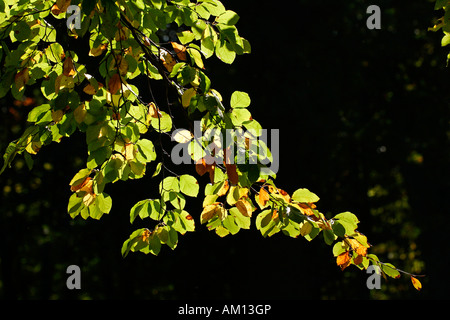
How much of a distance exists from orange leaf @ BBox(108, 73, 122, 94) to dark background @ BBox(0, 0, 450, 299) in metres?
4.08

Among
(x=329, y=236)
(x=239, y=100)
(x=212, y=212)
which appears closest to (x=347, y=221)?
(x=329, y=236)

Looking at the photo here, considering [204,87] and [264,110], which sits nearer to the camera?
[204,87]

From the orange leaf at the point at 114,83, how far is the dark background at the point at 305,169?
4.08 m

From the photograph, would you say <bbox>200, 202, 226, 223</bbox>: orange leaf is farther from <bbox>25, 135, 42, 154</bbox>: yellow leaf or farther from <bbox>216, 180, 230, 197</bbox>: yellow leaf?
<bbox>25, 135, 42, 154</bbox>: yellow leaf

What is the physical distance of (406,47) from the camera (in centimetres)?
659

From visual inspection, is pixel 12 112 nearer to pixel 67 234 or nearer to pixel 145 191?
pixel 67 234

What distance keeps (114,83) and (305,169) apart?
4718 millimetres

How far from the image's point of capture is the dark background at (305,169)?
6102 millimetres

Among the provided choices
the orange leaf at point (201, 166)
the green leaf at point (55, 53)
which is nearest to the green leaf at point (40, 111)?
the green leaf at point (55, 53)

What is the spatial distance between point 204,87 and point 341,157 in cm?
552

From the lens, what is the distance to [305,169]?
20.6 feet

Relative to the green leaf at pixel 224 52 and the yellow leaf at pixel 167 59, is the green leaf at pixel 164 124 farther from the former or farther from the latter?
the green leaf at pixel 224 52

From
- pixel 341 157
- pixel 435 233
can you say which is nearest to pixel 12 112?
pixel 341 157

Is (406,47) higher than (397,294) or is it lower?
higher
